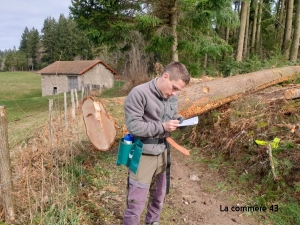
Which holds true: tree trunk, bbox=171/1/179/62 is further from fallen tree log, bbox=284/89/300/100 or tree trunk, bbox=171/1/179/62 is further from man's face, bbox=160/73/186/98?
man's face, bbox=160/73/186/98

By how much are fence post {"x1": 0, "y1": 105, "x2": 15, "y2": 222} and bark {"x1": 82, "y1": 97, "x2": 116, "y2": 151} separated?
1.39 metres

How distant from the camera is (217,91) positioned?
5234 mm

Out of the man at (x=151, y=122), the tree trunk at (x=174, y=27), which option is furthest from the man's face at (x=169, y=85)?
the tree trunk at (x=174, y=27)

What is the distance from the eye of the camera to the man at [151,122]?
7.03 feet

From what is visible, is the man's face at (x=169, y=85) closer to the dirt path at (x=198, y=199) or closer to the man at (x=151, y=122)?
the man at (x=151, y=122)

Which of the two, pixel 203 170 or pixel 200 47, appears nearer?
pixel 203 170

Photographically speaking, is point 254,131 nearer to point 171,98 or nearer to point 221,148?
point 221,148

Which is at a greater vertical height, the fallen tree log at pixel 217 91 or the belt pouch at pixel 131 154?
the fallen tree log at pixel 217 91

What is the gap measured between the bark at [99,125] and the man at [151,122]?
1379 mm

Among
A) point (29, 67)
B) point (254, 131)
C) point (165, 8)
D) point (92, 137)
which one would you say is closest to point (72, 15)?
point (165, 8)

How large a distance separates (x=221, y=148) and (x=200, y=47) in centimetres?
751

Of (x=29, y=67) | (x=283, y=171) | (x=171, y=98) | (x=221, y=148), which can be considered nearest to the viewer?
(x=171, y=98)

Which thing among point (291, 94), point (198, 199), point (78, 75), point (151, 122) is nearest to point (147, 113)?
point (151, 122)

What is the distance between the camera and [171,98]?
238cm
